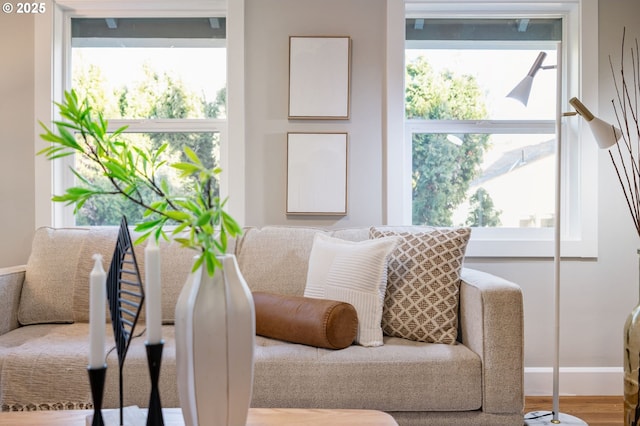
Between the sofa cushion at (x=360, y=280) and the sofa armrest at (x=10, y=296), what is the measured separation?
4.29 feet

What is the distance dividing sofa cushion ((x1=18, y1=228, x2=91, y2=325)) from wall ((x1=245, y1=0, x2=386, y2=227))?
93cm

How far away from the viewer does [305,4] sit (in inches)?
121

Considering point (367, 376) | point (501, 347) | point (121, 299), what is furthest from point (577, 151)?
point (121, 299)

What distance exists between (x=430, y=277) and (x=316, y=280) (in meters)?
0.48

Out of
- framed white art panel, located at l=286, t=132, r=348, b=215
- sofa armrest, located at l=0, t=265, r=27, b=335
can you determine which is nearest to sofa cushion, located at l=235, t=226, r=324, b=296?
framed white art panel, located at l=286, t=132, r=348, b=215

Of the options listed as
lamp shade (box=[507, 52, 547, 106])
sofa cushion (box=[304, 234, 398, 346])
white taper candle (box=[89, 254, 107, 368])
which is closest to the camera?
white taper candle (box=[89, 254, 107, 368])

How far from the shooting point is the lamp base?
7.94ft

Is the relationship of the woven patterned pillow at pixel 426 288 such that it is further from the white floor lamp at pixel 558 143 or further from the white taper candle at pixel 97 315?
the white taper candle at pixel 97 315

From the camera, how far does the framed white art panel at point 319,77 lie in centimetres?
305

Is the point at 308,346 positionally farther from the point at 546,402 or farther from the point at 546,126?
the point at 546,126

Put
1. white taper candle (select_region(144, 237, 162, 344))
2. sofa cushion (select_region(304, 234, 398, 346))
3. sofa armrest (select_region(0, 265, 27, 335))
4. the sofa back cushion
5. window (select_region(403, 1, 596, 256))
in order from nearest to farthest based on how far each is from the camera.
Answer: white taper candle (select_region(144, 237, 162, 344)), sofa cushion (select_region(304, 234, 398, 346)), sofa armrest (select_region(0, 265, 27, 335)), the sofa back cushion, window (select_region(403, 1, 596, 256))

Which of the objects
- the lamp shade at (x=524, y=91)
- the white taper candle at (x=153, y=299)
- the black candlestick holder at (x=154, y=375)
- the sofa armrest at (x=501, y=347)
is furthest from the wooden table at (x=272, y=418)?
the lamp shade at (x=524, y=91)

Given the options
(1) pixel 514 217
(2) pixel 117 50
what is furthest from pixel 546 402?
(2) pixel 117 50

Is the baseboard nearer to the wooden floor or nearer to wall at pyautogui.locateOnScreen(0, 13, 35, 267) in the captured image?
the wooden floor
